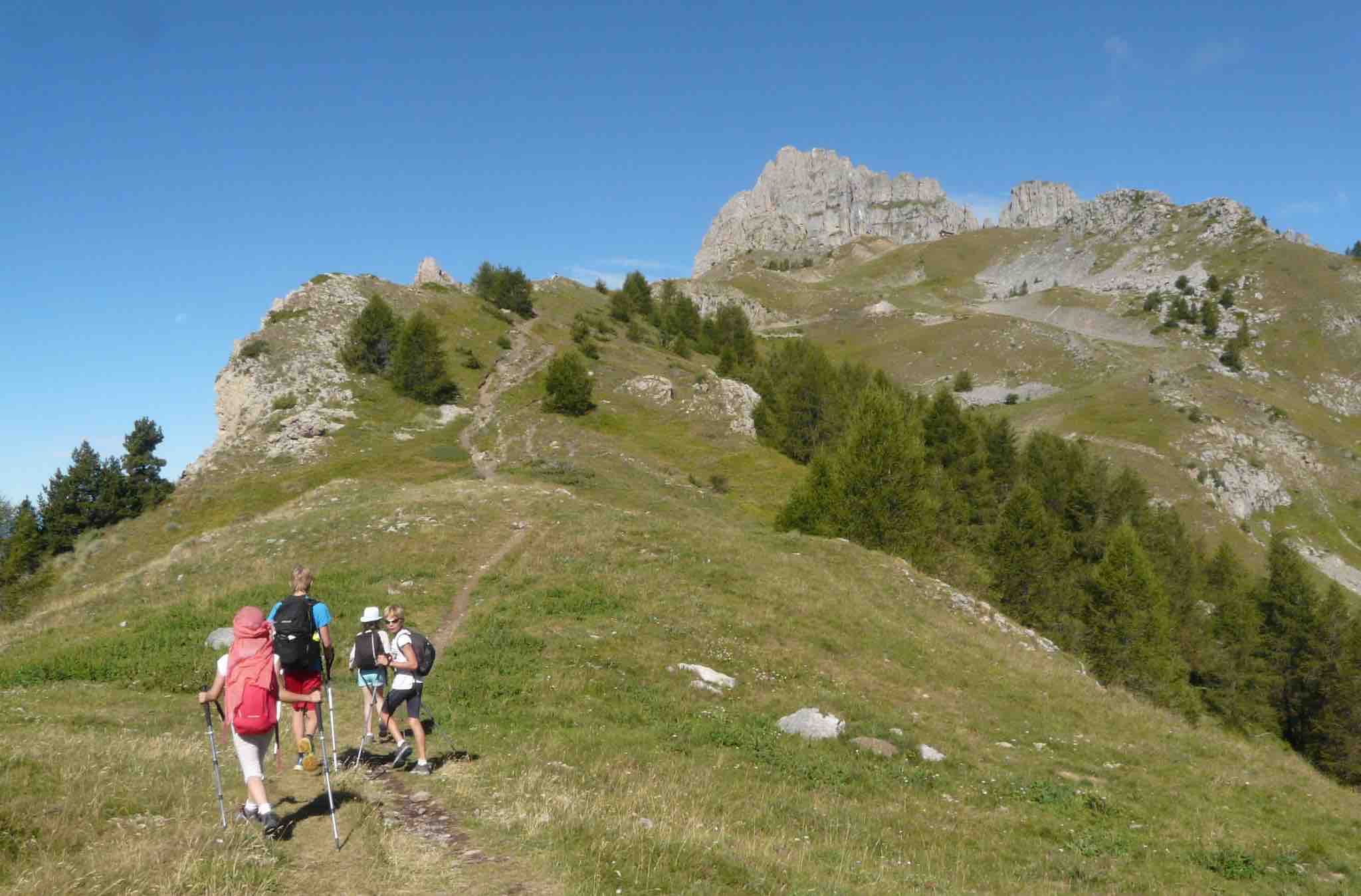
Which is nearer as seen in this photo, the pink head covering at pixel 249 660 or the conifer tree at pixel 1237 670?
the pink head covering at pixel 249 660

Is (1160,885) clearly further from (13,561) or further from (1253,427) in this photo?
(1253,427)

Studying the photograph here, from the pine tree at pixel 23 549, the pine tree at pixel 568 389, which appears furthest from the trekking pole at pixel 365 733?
the pine tree at pixel 568 389

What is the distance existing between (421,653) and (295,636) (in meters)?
2.46

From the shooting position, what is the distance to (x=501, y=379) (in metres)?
86.2

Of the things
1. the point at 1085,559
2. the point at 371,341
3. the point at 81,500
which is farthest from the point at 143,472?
the point at 1085,559

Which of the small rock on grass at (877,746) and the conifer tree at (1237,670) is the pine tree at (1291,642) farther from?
the small rock on grass at (877,746)

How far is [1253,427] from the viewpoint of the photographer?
131750mm

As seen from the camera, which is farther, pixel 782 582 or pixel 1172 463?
pixel 1172 463

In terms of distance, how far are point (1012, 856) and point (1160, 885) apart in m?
2.18

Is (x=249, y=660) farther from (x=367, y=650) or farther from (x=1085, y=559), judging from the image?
(x=1085, y=559)

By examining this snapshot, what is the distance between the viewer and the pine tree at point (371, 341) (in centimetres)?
7981

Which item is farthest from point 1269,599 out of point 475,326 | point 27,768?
point 475,326

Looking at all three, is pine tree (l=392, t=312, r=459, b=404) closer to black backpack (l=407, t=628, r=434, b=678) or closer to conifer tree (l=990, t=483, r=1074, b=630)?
conifer tree (l=990, t=483, r=1074, b=630)

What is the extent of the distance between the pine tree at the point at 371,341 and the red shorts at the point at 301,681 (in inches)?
2906
